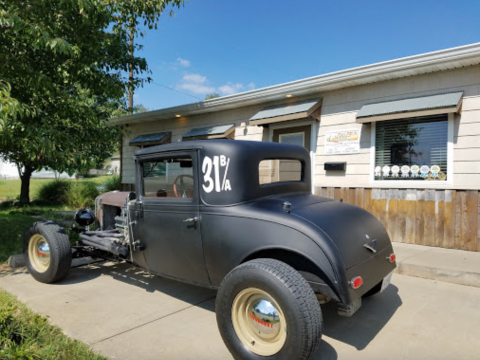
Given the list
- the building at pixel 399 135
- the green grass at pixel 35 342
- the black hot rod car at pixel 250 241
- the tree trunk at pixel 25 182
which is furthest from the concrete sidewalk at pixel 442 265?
the tree trunk at pixel 25 182

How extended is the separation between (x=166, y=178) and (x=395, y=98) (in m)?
4.82

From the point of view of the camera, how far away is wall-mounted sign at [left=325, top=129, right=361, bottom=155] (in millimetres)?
6590

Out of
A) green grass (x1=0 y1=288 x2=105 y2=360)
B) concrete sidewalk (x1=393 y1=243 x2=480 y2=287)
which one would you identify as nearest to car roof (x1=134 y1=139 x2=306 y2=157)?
green grass (x1=0 y1=288 x2=105 y2=360)

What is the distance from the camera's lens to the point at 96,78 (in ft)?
18.0

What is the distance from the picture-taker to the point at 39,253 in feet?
13.4

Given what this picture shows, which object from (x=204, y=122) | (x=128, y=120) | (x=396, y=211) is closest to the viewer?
(x=396, y=211)

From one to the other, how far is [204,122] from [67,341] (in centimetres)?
751

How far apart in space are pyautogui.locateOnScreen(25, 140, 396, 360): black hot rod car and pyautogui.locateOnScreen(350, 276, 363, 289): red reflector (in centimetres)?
1

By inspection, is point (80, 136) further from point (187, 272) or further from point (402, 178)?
point (402, 178)

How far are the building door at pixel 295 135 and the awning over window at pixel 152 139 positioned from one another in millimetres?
3842

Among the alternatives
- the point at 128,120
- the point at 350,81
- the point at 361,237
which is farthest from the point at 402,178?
the point at 128,120

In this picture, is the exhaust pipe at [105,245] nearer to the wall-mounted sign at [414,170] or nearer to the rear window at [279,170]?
the rear window at [279,170]

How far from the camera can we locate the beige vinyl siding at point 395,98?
17.4ft

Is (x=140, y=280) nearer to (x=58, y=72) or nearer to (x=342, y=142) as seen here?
(x=58, y=72)
